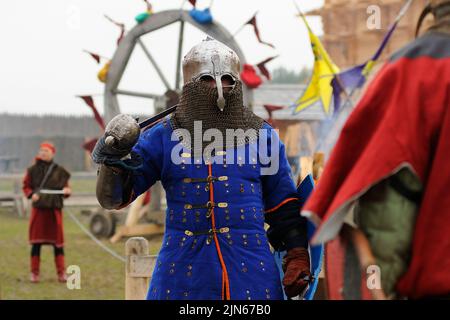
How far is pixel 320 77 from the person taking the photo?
14.2 m

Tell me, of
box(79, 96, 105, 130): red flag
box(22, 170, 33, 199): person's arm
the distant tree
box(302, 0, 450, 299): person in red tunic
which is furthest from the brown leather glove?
the distant tree

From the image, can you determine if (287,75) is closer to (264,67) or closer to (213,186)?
(264,67)

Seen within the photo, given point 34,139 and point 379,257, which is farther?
point 34,139

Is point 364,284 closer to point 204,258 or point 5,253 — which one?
point 204,258

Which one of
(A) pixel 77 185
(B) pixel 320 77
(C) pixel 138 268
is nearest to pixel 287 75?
(A) pixel 77 185

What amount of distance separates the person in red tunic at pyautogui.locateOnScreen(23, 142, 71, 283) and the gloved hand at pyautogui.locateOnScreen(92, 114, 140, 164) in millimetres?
6466

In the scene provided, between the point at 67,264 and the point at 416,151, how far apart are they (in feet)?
30.9

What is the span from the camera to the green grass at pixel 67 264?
9.36 m

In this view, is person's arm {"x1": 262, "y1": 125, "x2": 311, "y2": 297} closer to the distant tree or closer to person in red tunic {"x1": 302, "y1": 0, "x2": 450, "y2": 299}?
person in red tunic {"x1": 302, "y1": 0, "x2": 450, "y2": 299}

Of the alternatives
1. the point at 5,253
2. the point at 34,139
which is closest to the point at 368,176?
the point at 5,253

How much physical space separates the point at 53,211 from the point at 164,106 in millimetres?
2480

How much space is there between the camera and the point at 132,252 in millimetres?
5887

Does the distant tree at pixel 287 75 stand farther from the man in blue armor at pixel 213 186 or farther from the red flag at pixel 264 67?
the man in blue armor at pixel 213 186

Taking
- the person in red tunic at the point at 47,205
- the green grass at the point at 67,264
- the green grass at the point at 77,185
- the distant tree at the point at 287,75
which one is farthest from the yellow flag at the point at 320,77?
the distant tree at the point at 287,75
